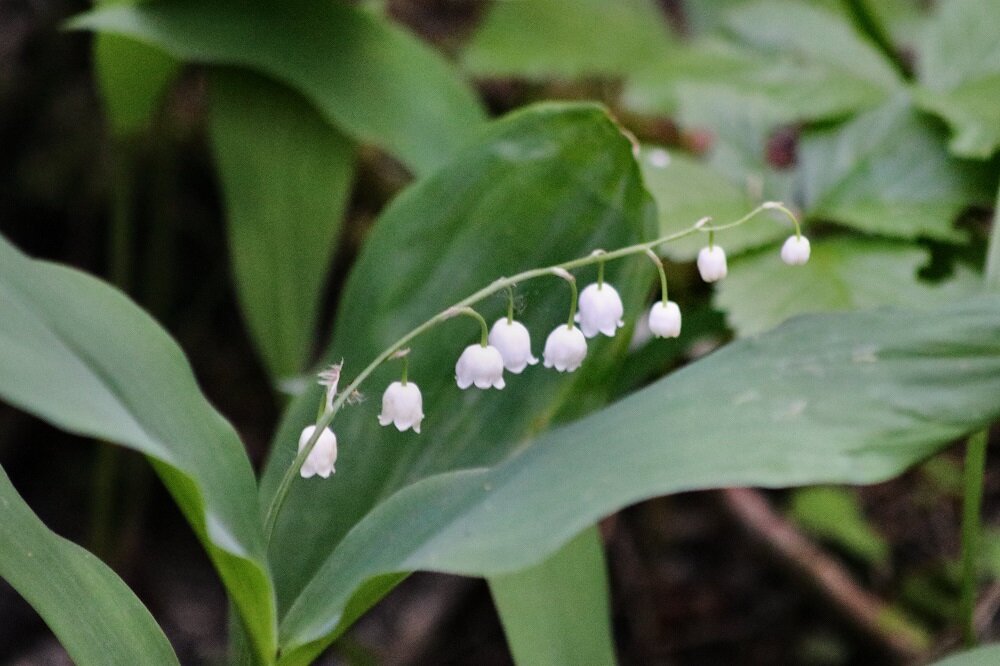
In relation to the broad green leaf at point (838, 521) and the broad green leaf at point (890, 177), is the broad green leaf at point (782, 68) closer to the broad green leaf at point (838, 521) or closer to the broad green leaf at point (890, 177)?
the broad green leaf at point (890, 177)

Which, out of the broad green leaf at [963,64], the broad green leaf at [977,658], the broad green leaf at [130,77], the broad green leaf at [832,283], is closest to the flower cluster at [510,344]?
the broad green leaf at [832,283]

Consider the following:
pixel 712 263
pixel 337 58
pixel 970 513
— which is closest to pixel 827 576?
pixel 970 513

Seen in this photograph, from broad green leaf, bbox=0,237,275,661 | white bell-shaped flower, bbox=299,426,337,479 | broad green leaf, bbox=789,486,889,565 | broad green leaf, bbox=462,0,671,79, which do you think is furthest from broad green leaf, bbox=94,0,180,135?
broad green leaf, bbox=789,486,889,565

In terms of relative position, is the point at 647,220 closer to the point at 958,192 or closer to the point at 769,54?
the point at 958,192

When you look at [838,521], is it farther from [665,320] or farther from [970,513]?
[665,320]

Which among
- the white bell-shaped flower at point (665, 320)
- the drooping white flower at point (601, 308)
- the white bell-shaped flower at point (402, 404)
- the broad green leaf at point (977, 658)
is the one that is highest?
the drooping white flower at point (601, 308)
